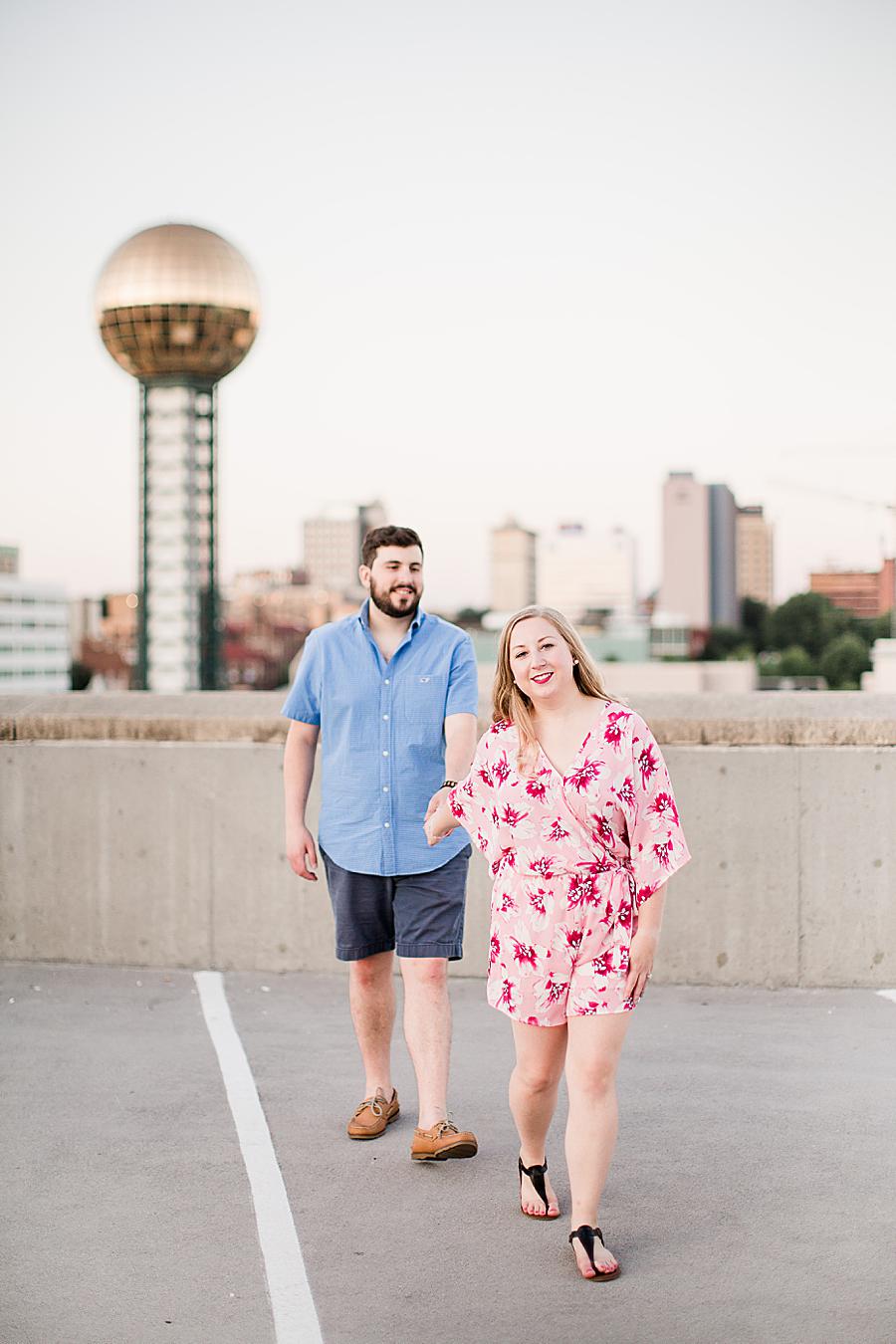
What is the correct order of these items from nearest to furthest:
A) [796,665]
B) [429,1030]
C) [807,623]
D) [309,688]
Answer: [429,1030]
[309,688]
[796,665]
[807,623]

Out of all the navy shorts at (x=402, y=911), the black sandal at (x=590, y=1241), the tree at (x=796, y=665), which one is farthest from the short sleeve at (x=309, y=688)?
the tree at (x=796, y=665)

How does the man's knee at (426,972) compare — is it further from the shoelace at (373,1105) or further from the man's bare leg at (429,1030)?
the shoelace at (373,1105)

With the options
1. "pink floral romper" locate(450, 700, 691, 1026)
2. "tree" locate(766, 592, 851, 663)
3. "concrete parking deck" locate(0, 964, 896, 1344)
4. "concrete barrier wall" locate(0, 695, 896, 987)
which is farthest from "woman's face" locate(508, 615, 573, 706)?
"tree" locate(766, 592, 851, 663)

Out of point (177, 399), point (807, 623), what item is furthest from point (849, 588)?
point (177, 399)

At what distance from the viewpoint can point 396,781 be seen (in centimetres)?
470

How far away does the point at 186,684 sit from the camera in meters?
146

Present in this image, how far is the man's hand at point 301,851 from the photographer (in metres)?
4.82

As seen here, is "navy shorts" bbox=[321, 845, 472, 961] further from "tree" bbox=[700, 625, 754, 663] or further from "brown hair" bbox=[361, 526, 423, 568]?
"tree" bbox=[700, 625, 754, 663]

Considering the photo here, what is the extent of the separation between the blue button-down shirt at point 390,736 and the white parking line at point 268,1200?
92 centimetres

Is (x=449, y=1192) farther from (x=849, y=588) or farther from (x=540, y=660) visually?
(x=849, y=588)

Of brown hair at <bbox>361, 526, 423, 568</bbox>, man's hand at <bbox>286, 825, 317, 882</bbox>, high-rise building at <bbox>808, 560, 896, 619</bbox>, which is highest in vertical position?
high-rise building at <bbox>808, 560, 896, 619</bbox>

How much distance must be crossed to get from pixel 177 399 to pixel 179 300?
13560mm

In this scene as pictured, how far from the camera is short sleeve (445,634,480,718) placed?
4.72 metres

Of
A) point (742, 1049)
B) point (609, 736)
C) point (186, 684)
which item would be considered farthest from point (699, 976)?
point (186, 684)
